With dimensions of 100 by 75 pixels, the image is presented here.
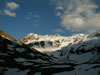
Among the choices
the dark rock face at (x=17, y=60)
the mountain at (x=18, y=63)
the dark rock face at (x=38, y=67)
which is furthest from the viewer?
the dark rock face at (x=17, y=60)

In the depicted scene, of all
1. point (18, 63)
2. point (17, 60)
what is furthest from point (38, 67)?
point (17, 60)

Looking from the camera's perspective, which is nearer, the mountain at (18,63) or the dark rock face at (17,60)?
the mountain at (18,63)

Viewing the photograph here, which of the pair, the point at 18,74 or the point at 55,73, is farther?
the point at 18,74

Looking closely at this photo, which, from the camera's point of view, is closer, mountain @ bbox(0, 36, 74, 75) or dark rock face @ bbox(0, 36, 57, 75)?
mountain @ bbox(0, 36, 74, 75)

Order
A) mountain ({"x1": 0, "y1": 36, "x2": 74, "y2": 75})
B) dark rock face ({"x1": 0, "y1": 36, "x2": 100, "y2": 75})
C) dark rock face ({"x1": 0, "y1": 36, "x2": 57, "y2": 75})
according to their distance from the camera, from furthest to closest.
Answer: dark rock face ({"x1": 0, "y1": 36, "x2": 57, "y2": 75})
mountain ({"x1": 0, "y1": 36, "x2": 74, "y2": 75})
dark rock face ({"x1": 0, "y1": 36, "x2": 100, "y2": 75})

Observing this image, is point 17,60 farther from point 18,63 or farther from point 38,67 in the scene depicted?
point 38,67

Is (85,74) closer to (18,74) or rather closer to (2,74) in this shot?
(18,74)

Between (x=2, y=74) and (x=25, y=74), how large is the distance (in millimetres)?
7138

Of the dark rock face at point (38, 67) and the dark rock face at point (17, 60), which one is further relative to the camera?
the dark rock face at point (17, 60)

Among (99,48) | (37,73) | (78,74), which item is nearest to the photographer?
(78,74)

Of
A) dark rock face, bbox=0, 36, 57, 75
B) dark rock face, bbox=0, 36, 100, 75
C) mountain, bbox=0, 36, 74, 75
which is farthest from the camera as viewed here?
dark rock face, bbox=0, 36, 57, 75

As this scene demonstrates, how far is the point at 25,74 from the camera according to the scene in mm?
36812

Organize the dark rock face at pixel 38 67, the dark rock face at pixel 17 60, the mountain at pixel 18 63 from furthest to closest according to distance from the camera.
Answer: the dark rock face at pixel 17 60
the mountain at pixel 18 63
the dark rock face at pixel 38 67

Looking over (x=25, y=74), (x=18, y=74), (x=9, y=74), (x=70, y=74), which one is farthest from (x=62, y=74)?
(x=9, y=74)
